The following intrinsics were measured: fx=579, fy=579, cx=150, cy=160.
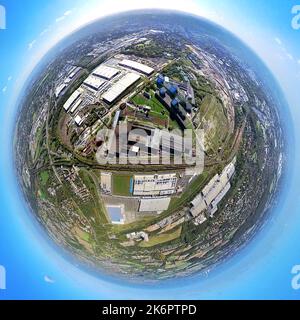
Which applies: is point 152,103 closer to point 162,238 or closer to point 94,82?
point 94,82

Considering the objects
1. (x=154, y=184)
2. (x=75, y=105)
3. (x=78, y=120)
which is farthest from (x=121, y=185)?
(x=75, y=105)

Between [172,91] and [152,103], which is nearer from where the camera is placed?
[152,103]

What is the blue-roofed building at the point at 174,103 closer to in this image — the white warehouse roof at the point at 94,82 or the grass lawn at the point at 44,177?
the white warehouse roof at the point at 94,82

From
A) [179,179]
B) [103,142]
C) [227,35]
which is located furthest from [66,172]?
[227,35]

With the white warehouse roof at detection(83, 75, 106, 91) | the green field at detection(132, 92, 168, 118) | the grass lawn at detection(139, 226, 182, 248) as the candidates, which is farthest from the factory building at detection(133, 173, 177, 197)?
the white warehouse roof at detection(83, 75, 106, 91)

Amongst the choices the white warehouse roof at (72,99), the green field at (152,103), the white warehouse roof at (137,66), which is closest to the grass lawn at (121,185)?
the green field at (152,103)
